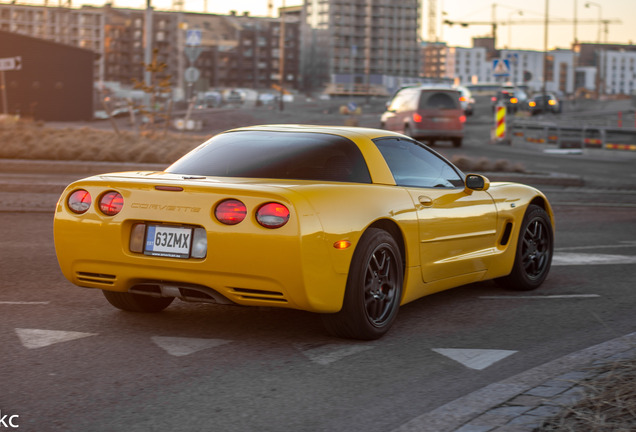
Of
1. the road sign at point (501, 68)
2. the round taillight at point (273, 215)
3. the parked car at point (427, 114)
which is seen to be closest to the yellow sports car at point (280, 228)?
the round taillight at point (273, 215)

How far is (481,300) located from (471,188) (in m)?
0.92

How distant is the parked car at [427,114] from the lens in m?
28.3

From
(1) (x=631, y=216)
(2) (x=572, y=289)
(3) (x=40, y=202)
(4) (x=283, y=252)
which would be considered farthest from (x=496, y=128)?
(4) (x=283, y=252)

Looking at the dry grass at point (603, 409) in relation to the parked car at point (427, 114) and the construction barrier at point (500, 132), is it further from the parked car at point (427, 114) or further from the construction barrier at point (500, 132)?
the construction barrier at point (500, 132)

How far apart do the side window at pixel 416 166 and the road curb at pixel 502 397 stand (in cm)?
164

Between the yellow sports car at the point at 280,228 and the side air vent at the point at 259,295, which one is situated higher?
the yellow sports car at the point at 280,228

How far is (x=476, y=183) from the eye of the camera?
22.2ft

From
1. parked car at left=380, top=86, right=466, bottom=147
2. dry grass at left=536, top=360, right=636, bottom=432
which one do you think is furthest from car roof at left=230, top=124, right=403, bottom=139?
parked car at left=380, top=86, right=466, bottom=147

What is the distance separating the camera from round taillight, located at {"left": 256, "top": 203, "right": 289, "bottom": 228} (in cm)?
508

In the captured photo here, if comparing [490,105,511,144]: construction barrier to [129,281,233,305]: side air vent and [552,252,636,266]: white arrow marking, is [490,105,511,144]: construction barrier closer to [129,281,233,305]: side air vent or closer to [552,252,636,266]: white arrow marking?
[552,252,636,266]: white arrow marking

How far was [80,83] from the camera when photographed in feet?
200

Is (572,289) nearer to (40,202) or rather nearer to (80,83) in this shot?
(40,202)

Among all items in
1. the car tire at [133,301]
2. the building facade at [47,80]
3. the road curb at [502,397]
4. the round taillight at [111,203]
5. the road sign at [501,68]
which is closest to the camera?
the road curb at [502,397]

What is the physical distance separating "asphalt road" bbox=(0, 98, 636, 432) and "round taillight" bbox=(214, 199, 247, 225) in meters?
0.71
